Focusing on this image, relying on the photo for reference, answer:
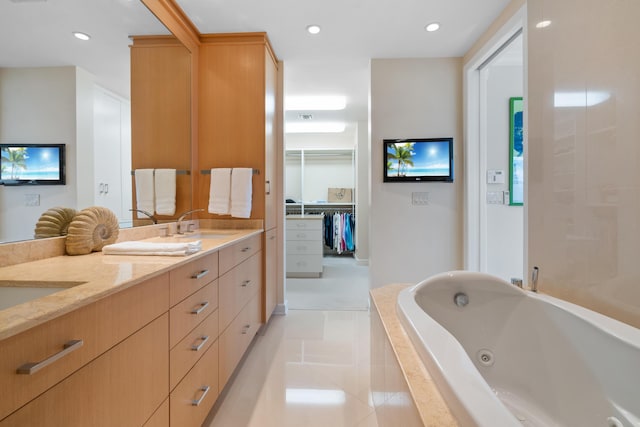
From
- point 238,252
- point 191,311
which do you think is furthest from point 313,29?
point 191,311

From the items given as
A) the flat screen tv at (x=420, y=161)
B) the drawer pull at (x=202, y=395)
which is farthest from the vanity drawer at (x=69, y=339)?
the flat screen tv at (x=420, y=161)

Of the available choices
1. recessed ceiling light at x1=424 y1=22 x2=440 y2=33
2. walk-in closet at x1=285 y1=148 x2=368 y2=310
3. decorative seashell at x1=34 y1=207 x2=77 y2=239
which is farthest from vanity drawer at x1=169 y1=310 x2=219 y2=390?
recessed ceiling light at x1=424 y1=22 x2=440 y2=33

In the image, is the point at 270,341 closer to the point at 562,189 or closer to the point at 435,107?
the point at 562,189

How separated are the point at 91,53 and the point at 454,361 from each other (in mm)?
2008

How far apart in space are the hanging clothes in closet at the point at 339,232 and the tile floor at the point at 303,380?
8.49ft

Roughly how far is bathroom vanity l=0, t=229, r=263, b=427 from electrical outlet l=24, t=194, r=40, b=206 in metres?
0.23

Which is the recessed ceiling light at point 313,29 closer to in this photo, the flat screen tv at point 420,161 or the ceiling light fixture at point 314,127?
the flat screen tv at point 420,161

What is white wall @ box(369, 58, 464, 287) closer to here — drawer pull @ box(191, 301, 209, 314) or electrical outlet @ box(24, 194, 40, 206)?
drawer pull @ box(191, 301, 209, 314)

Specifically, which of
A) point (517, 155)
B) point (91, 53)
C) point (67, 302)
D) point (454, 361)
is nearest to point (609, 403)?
point (454, 361)

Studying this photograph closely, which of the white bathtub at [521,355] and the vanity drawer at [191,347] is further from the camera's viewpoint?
the vanity drawer at [191,347]

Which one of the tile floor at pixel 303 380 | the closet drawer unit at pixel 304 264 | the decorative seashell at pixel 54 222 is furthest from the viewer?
the closet drawer unit at pixel 304 264

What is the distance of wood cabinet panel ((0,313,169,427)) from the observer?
58cm

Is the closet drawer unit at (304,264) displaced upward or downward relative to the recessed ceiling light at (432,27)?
downward

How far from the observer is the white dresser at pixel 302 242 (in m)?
4.14
